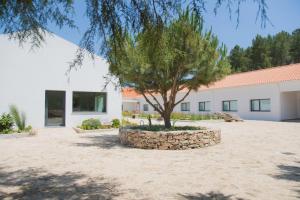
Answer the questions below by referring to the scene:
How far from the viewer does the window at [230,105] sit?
31.3 meters

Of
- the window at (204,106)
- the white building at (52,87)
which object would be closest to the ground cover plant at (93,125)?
the white building at (52,87)

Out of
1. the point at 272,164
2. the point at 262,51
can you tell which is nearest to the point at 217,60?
the point at 272,164

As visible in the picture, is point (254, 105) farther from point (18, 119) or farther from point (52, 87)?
point (18, 119)

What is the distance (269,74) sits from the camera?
30406 mm

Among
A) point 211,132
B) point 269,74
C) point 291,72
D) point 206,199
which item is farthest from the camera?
point 269,74

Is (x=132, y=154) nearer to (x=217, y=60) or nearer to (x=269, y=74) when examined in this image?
(x=217, y=60)

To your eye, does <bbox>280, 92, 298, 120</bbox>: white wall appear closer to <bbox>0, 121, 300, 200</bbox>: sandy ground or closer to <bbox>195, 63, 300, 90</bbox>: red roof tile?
<bbox>195, 63, 300, 90</bbox>: red roof tile

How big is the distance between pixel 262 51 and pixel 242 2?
61.9 meters

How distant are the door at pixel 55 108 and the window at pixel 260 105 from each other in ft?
64.5

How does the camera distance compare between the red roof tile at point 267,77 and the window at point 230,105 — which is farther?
the window at point 230,105

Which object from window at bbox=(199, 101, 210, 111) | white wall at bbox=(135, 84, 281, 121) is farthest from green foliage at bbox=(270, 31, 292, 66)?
white wall at bbox=(135, 84, 281, 121)

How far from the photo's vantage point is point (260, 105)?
2842 centimetres

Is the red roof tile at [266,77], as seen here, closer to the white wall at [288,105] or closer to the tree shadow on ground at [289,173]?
the white wall at [288,105]

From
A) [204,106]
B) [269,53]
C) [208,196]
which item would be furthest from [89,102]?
[269,53]
